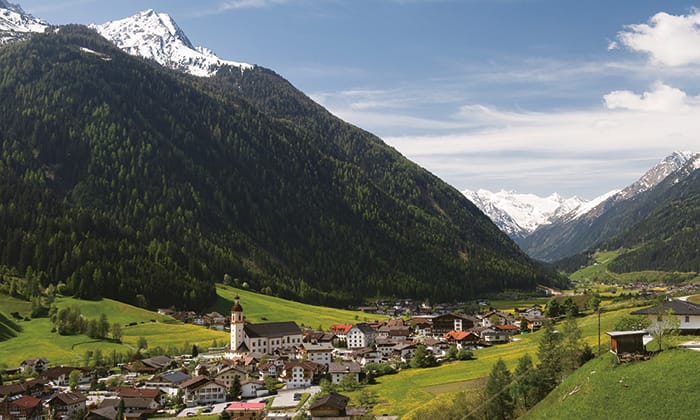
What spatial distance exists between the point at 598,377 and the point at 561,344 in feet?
40.9

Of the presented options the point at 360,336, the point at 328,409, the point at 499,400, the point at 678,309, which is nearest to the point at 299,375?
the point at 328,409

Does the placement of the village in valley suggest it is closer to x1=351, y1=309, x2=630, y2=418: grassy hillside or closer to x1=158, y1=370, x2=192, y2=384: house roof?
x1=158, y1=370, x2=192, y2=384: house roof

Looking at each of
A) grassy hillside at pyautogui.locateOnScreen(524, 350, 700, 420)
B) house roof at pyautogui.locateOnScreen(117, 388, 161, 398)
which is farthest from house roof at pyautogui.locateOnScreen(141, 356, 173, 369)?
grassy hillside at pyautogui.locateOnScreen(524, 350, 700, 420)

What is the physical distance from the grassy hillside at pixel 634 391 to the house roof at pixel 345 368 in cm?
6061

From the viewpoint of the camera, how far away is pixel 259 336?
15288 centimetres

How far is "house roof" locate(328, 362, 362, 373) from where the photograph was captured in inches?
4429

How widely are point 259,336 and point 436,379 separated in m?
64.1

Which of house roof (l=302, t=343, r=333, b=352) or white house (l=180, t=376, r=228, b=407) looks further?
house roof (l=302, t=343, r=333, b=352)

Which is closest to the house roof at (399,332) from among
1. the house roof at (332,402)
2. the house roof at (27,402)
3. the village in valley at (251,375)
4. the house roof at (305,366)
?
the village in valley at (251,375)

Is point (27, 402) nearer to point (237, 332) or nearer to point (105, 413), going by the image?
point (105, 413)

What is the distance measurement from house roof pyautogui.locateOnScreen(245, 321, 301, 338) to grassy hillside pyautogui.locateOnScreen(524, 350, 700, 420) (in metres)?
106

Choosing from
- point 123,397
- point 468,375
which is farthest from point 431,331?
point 123,397

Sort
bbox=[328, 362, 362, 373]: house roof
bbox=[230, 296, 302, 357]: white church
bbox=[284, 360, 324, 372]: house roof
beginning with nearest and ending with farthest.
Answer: bbox=[328, 362, 362, 373]: house roof, bbox=[284, 360, 324, 372]: house roof, bbox=[230, 296, 302, 357]: white church

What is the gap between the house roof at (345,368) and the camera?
112 metres
